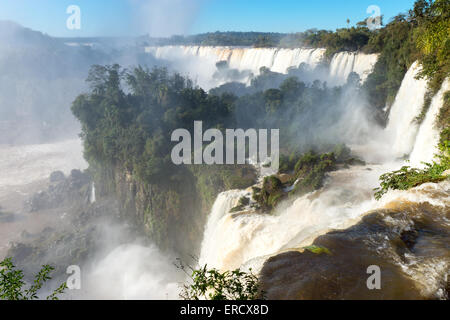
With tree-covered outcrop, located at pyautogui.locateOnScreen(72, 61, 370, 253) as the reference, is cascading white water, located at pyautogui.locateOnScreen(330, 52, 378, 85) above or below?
above

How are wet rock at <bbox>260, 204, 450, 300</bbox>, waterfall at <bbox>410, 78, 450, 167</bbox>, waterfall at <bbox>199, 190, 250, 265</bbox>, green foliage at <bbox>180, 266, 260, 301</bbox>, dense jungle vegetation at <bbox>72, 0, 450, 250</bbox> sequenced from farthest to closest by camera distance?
dense jungle vegetation at <bbox>72, 0, 450, 250</bbox> < waterfall at <bbox>199, 190, 250, 265</bbox> < waterfall at <bbox>410, 78, 450, 167</bbox> < wet rock at <bbox>260, 204, 450, 300</bbox> < green foliage at <bbox>180, 266, 260, 301</bbox>

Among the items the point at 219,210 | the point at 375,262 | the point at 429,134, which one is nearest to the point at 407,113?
the point at 429,134

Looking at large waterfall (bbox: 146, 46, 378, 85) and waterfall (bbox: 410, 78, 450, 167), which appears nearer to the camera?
waterfall (bbox: 410, 78, 450, 167)

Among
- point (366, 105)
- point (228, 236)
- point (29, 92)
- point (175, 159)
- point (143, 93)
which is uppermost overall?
point (29, 92)

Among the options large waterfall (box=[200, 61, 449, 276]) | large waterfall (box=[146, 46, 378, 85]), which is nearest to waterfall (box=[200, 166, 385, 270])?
large waterfall (box=[200, 61, 449, 276])

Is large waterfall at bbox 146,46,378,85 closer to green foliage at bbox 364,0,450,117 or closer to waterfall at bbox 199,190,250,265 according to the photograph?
green foliage at bbox 364,0,450,117

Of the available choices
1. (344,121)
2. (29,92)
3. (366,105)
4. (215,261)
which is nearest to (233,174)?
(215,261)

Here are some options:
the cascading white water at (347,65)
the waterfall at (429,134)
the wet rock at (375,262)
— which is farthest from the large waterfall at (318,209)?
the cascading white water at (347,65)

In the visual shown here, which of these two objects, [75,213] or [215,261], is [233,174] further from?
[75,213]

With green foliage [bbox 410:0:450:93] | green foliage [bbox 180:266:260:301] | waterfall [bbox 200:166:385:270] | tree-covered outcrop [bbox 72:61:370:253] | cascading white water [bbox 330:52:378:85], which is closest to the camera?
green foliage [bbox 180:266:260:301]
